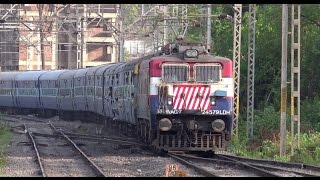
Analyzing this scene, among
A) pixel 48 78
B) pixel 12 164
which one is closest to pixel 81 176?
pixel 12 164

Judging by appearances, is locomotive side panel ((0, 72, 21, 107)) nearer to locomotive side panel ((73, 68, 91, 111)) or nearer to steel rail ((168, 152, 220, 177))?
locomotive side panel ((73, 68, 91, 111))

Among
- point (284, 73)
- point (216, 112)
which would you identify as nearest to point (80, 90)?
point (216, 112)

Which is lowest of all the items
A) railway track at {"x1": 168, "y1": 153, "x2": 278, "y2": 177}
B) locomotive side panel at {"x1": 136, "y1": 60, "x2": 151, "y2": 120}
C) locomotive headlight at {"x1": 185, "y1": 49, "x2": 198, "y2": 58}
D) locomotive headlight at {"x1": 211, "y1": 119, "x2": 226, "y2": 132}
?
railway track at {"x1": 168, "y1": 153, "x2": 278, "y2": 177}

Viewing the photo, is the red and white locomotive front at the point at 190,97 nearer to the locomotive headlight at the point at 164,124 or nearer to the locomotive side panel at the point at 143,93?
the locomotive headlight at the point at 164,124

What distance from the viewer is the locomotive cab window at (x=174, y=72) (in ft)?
70.8

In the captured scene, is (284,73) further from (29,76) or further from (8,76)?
(8,76)

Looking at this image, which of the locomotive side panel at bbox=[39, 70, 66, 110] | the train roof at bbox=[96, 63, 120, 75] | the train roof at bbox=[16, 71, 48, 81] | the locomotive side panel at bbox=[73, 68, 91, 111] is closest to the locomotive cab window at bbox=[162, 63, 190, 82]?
the train roof at bbox=[96, 63, 120, 75]

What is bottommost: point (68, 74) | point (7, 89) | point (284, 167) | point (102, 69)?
point (284, 167)

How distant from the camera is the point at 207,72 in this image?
2170 centimetres

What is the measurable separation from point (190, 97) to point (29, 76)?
3242 centimetres

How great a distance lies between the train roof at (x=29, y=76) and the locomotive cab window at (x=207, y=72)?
100 feet

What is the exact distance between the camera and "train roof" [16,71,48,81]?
5147 centimetres

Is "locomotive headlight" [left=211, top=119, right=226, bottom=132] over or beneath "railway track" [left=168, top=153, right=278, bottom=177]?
over

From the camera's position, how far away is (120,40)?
142 ft
